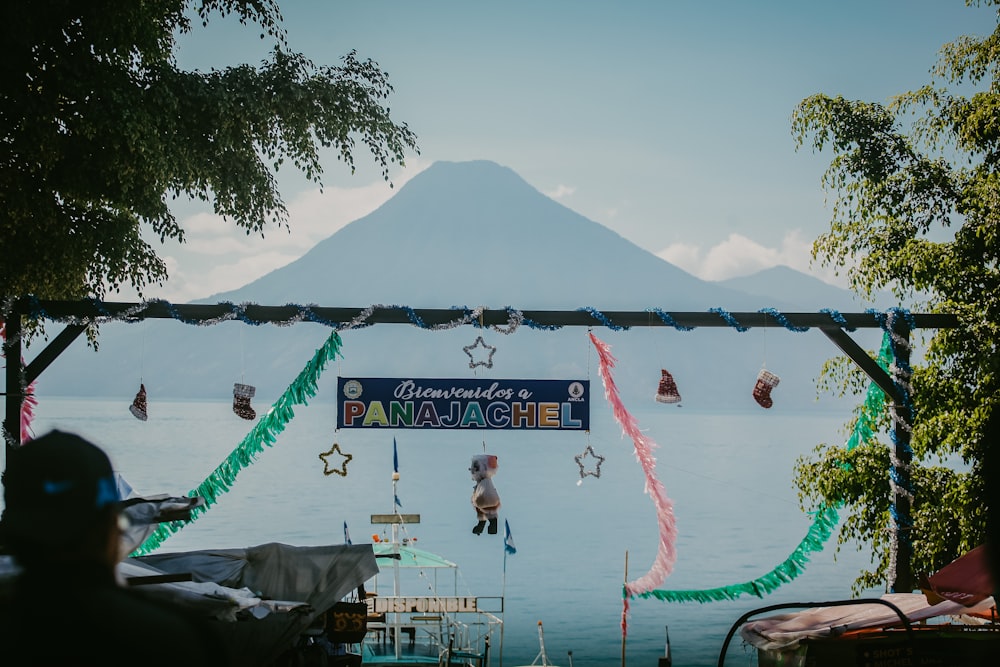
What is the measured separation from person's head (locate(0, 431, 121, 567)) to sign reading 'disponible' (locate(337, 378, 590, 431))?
8.56m

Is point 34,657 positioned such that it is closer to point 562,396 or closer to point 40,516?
point 40,516

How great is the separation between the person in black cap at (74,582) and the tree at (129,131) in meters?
11.3

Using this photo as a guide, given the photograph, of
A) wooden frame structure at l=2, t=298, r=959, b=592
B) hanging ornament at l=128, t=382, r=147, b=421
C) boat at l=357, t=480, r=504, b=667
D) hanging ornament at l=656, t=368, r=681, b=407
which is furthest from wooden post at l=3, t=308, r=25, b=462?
hanging ornament at l=656, t=368, r=681, b=407

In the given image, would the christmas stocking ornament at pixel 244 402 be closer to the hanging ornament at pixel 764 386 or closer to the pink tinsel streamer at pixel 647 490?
the pink tinsel streamer at pixel 647 490

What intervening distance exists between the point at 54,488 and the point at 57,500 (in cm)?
2

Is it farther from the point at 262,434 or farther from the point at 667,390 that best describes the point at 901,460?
the point at 262,434

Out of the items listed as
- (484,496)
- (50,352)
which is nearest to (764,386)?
(484,496)

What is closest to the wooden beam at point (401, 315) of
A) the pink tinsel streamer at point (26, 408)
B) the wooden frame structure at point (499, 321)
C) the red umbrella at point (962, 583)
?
the wooden frame structure at point (499, 321)

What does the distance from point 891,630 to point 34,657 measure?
6.64 meters

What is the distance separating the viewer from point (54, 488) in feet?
5.41

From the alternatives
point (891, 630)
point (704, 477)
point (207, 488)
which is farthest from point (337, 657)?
point (704, 477)

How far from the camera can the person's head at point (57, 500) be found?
1.63m

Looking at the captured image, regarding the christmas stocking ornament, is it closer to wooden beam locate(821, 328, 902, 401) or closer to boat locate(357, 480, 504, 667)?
boat locate(357, 480, 504, 667)

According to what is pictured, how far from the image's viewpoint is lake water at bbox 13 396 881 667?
3512 centimetres
